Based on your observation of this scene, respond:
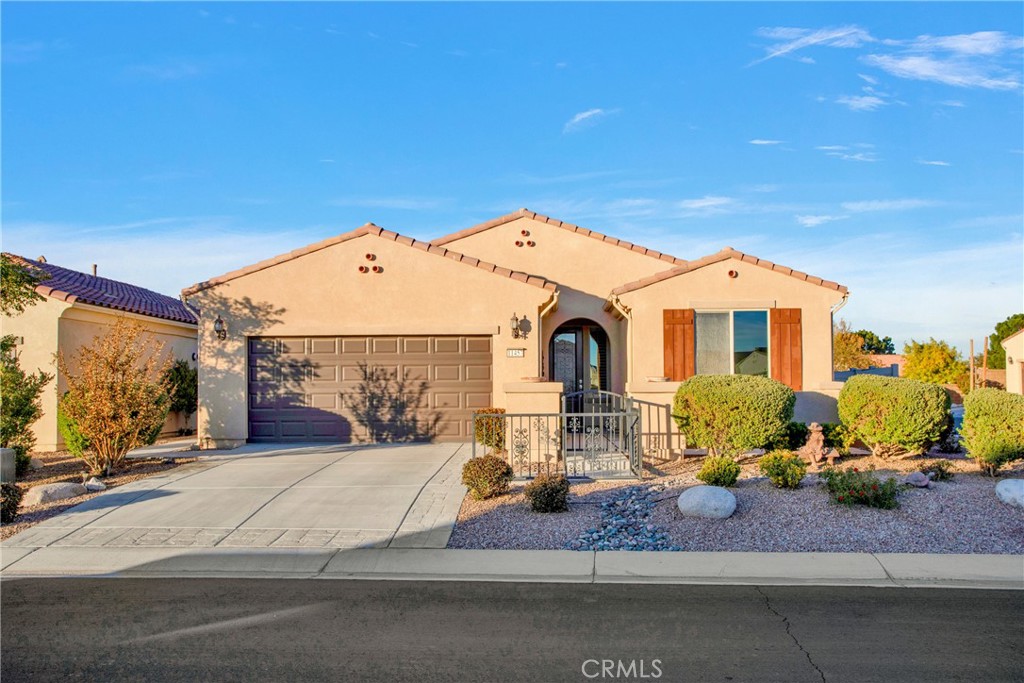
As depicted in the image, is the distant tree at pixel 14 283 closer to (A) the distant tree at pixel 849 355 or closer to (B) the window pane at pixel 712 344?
(B) the window pane at pixel 712 344

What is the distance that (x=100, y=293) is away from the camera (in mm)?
17344

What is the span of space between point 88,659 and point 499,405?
9.93 metres

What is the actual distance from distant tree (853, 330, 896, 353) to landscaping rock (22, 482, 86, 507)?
5392 cm

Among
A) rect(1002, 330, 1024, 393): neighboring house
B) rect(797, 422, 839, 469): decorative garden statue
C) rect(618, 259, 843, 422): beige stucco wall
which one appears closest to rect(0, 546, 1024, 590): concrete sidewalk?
rect(797, 422, 839, 469): decorative garden statue

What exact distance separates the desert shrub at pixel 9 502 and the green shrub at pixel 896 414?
11770mm

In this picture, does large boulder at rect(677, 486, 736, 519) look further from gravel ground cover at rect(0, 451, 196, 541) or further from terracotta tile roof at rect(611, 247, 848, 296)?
gravel ground cover at rect(0, 451, 196, 541)

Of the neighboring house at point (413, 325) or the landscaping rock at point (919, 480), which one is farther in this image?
the neighboring house at point (413, 325)

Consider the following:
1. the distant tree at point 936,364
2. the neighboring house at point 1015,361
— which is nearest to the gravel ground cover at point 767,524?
the neighboring house at point 1015,361

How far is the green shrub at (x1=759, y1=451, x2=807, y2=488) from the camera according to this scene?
9.52 metres

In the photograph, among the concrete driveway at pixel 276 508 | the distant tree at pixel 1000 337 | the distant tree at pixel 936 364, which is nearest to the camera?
the concrete driveway at pixel 276 508

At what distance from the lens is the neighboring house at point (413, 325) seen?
576 inches

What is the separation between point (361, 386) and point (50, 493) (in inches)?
243

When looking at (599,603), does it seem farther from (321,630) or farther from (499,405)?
(499,405)

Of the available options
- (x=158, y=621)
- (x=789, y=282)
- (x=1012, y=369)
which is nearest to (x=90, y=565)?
(x=158, y=621)
